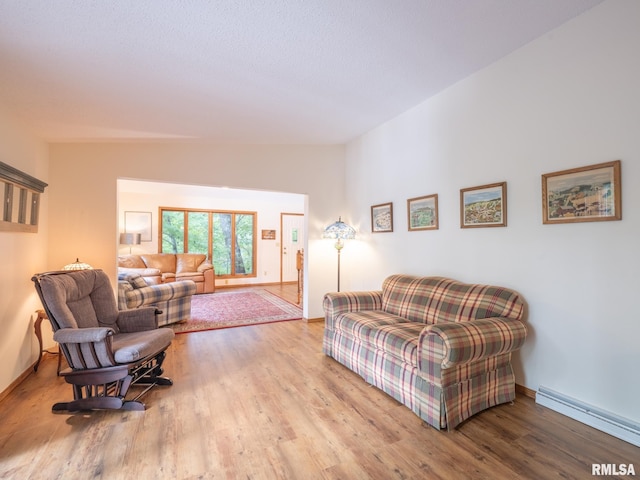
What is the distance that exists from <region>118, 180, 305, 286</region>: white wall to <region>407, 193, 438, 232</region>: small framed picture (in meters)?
3.63

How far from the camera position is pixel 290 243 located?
8328mm

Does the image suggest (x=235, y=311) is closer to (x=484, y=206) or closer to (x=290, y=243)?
(x=290, y=243)

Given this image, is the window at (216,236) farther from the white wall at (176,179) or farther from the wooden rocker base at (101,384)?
the wooden rocker base at (101,384)

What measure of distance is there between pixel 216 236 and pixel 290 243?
1946 mm

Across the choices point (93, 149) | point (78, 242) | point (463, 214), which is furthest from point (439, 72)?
point (78, 242)

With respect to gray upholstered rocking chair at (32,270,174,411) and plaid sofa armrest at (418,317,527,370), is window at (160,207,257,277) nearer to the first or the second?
gray upholstered rocking chair at (32,270,174,411)

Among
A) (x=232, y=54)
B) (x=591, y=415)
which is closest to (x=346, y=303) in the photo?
(x=591, y=415)

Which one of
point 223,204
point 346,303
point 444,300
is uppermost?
point 223,204

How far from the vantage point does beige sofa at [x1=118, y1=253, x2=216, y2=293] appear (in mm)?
6238

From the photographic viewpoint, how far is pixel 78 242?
130 inches

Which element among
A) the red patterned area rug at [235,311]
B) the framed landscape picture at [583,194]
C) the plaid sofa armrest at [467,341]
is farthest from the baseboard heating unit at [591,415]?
the red patterned area rug at [235,311]

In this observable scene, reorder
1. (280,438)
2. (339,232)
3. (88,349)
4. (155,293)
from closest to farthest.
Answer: (280,438)
(88,349)
(155,293)
(339,232)

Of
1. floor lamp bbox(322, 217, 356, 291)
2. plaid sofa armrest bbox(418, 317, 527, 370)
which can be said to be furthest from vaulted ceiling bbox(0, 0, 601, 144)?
plaid sofa armrest bbox(418, 317, 527, 370)

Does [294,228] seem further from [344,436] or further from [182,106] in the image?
[344,436]
